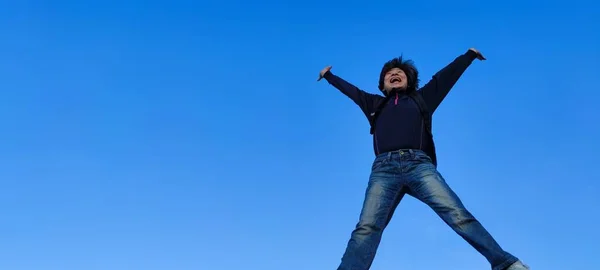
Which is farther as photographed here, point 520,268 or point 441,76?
point 441,76

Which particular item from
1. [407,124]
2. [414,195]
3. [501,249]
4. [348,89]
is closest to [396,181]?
[414,195]

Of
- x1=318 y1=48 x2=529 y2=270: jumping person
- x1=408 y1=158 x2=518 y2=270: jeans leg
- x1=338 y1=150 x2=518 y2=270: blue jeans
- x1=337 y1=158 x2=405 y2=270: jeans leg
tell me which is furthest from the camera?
x1=337 y1=158 x2=405 y2=270: jeans leg

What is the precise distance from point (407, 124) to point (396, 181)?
0.69 meters

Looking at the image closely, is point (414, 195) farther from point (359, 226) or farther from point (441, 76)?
point (441, 76)

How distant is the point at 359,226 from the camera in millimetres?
5961

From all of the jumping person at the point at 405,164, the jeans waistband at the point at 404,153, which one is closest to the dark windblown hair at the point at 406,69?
the jumping person at the point at 405,164

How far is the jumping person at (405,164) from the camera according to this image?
5645 millimetres

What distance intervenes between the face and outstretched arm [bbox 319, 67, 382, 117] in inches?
7.0

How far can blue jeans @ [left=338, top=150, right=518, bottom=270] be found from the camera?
5.53 meters

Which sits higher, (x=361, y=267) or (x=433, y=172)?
(x=433, y=172)

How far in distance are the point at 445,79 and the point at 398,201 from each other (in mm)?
1614

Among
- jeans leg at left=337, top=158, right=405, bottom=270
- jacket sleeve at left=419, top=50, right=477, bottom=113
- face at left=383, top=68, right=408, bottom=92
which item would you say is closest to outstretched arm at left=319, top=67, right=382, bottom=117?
face at left=383, top=68, right=408, bottom=92

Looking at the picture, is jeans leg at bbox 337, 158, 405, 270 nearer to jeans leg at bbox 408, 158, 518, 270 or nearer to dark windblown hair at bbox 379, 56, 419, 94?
jeans leg at bbox 408, 158, 518, 270

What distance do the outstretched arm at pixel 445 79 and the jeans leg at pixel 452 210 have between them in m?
1.00
